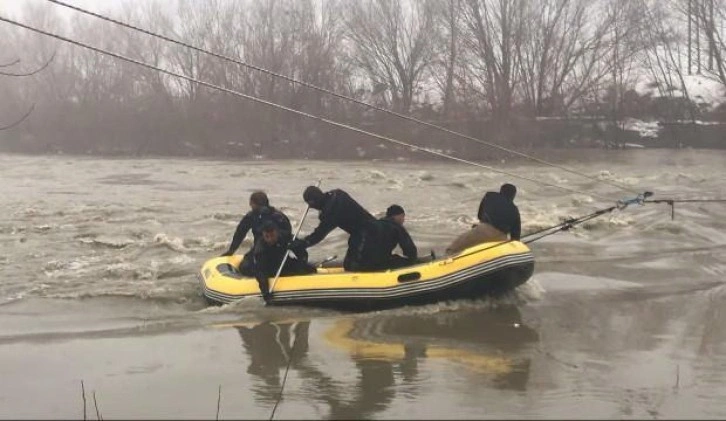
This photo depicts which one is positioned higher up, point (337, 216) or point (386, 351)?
point (337, 216)

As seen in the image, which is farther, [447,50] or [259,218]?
[447,50]

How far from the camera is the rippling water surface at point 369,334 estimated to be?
5168 millimetres

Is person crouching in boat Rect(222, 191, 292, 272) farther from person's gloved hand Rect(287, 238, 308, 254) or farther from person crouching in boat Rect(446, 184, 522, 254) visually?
person crouching in boat Rect(446, 184, 522, 254)

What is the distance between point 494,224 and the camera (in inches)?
335

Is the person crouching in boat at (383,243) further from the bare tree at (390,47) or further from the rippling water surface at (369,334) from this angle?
the bare tree at (390,47)

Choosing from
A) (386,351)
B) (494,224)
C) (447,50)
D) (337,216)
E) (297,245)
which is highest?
(447,50)

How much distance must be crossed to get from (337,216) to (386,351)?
187cm

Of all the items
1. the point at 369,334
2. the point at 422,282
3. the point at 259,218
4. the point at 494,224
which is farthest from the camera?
the point at 259,218

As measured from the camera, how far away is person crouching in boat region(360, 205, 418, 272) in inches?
313

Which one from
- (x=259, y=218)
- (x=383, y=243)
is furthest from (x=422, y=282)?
(x=259, y=218)

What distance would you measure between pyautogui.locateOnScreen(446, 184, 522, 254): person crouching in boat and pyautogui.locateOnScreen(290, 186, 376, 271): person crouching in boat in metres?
0.97

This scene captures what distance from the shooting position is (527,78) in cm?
4078

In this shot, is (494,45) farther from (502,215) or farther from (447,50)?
(502,215)

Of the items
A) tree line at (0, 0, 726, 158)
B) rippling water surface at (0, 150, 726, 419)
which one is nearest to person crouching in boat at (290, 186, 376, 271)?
rippling water surface at (0, 150, 726, 419)
